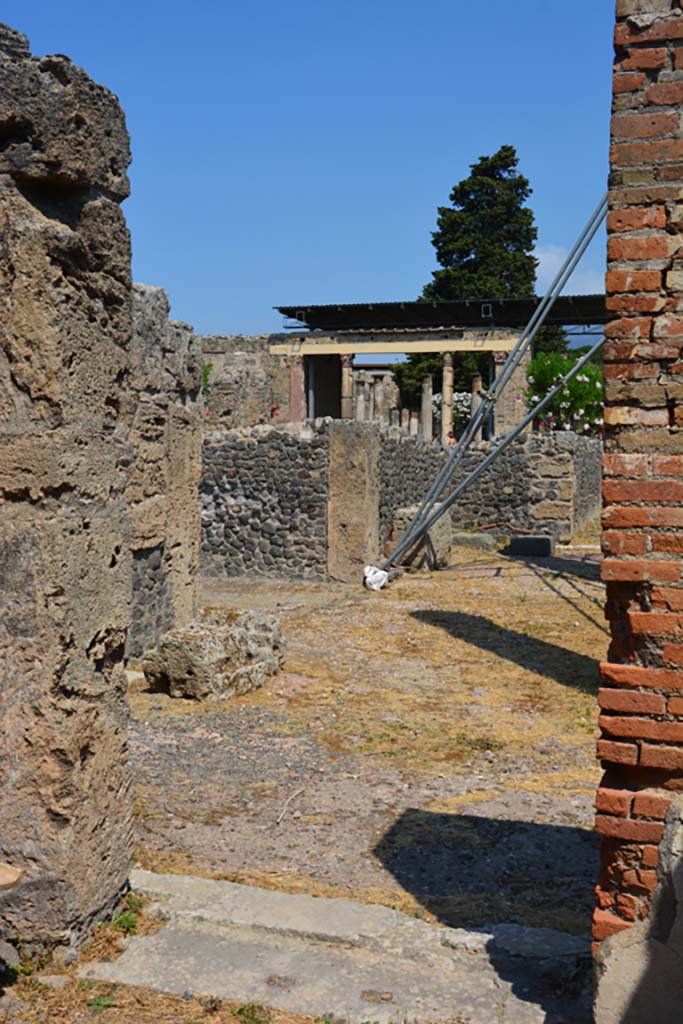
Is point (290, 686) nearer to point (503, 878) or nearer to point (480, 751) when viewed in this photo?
point (480, 751)

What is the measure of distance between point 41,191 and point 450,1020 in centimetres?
305

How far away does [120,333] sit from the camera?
3.75 metres

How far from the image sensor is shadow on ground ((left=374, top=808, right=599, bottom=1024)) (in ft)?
11.0

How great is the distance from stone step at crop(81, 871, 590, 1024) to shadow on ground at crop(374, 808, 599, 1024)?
0.04ft

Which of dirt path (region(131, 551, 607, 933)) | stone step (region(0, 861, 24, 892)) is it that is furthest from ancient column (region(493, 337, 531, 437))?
stone step (region(0, 861, 24, 892))

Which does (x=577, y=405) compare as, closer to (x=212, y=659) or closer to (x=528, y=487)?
(x=528, y=487)

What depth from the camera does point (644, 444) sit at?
3.08 meters

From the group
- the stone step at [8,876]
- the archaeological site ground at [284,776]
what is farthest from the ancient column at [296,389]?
the stone step at [8,876]

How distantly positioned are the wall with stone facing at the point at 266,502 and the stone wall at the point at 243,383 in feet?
A: 16.4

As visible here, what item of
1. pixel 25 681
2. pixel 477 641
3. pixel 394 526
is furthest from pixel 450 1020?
pixel 394 526

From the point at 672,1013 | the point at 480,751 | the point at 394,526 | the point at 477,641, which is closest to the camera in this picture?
the point at 672,1013

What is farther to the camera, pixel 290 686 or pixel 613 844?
pixel 290 686

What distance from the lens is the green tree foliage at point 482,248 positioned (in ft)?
130

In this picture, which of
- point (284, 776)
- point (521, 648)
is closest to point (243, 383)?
point (521, 648)
